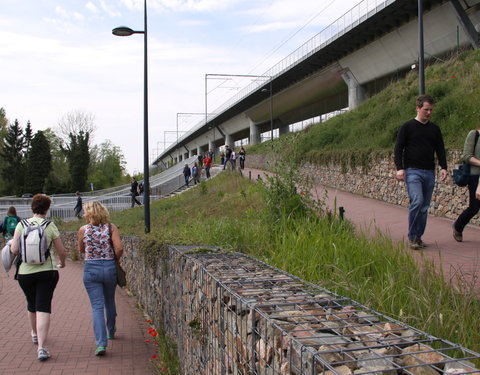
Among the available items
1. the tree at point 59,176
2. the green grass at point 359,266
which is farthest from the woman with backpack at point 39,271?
the tree at point 59,176

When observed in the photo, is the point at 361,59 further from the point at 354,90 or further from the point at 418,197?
the point at 418,197

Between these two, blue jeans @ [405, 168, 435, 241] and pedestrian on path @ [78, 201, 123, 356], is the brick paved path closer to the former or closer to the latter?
pedestrian on path @ [78, 201, 123, 356]

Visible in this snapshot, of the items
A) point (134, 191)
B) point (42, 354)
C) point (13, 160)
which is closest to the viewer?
point (42, 354)

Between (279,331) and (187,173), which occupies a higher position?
(187,173)

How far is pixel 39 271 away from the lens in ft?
18.9

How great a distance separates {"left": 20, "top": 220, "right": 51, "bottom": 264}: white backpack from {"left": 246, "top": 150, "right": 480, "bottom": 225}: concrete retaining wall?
406 centimetres

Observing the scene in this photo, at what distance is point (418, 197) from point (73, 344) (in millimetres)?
4607

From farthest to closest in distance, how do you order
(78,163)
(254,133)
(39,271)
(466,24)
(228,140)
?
(228,140) → (78,163) → (254,133) → (466,24) → (39,271)

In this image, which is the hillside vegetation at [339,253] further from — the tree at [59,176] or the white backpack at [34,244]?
the tree at [59,176]

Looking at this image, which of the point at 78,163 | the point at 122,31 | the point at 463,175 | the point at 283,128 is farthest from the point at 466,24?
the point at 78,163

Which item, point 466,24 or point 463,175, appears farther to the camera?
point 466,24

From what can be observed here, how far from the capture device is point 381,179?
16.5 metres

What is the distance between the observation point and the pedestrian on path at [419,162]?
661 cm

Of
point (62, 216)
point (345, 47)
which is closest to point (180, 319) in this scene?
point (62, 216)
